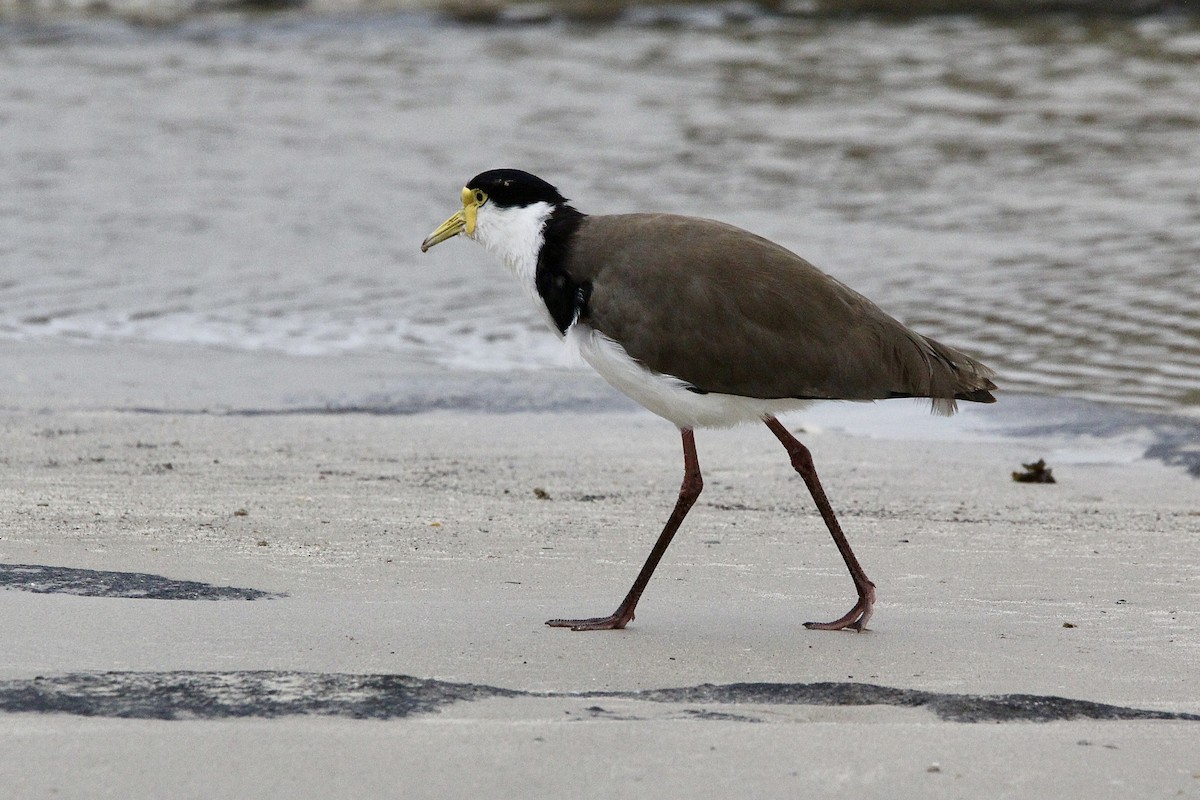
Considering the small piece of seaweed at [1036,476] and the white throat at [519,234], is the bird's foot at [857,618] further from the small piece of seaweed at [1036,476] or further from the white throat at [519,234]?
the small piece of seaweed at [1036,476]

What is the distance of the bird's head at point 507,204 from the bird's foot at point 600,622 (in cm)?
116

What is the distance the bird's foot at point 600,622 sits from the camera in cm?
475

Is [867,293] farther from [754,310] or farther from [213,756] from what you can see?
[213,756]

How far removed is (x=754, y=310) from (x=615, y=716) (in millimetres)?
1504

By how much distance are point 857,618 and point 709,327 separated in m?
0.92

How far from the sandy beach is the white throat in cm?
93

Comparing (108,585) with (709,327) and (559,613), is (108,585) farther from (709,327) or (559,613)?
(709,327)

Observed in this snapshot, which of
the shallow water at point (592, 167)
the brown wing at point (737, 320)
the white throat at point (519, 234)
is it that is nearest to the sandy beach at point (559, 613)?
the brown wing at point (737, 320)

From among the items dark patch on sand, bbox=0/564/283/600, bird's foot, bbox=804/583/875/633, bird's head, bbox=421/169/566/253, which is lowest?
bird's foot, bbox=804/583/875/633

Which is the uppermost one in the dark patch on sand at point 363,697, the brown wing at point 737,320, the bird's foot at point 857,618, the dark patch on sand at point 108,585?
the brown wing at point 737,320

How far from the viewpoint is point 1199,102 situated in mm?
18234

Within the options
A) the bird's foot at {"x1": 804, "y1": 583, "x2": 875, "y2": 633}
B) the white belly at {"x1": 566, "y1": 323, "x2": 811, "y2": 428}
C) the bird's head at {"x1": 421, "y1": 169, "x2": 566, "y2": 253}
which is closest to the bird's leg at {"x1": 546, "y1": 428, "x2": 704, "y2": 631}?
the white belly at {"x1": 566, "y1": 323, "x2": 811, "y2": 428}

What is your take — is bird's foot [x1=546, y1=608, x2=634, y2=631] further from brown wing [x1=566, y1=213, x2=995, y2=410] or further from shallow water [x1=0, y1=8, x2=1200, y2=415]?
shallow water [x1=0, y1=8, x2=1200, y2=415]

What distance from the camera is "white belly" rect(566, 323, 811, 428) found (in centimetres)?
499
